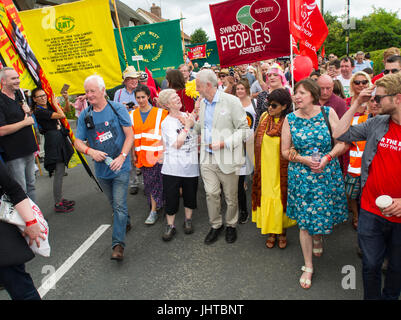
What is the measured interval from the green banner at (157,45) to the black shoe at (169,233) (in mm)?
4686

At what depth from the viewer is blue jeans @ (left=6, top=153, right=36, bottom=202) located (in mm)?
4023

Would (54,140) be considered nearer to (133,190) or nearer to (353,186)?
(133,190)

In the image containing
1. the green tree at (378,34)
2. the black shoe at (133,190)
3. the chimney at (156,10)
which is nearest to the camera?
the black shoe at (133,190)

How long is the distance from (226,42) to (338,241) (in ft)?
11.0

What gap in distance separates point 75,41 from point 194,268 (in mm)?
4424

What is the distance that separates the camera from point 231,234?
3.77 meters

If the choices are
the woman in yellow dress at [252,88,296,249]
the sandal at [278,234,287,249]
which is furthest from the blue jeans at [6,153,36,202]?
the sandal at [278,234,287,249]

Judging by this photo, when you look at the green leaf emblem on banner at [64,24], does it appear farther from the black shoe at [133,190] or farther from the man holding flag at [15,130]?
the black shoe at [133,190]

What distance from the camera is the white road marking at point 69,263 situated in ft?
10.3

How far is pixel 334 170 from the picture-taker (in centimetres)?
290

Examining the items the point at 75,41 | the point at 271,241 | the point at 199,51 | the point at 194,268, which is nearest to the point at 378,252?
the point at 271,241

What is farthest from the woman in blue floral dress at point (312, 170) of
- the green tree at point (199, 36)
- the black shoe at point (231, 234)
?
the green tree at point (199, 36)

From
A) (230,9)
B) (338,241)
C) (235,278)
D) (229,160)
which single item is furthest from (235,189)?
(230,9)

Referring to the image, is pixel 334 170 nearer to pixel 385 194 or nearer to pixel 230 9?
pixel 385 194
